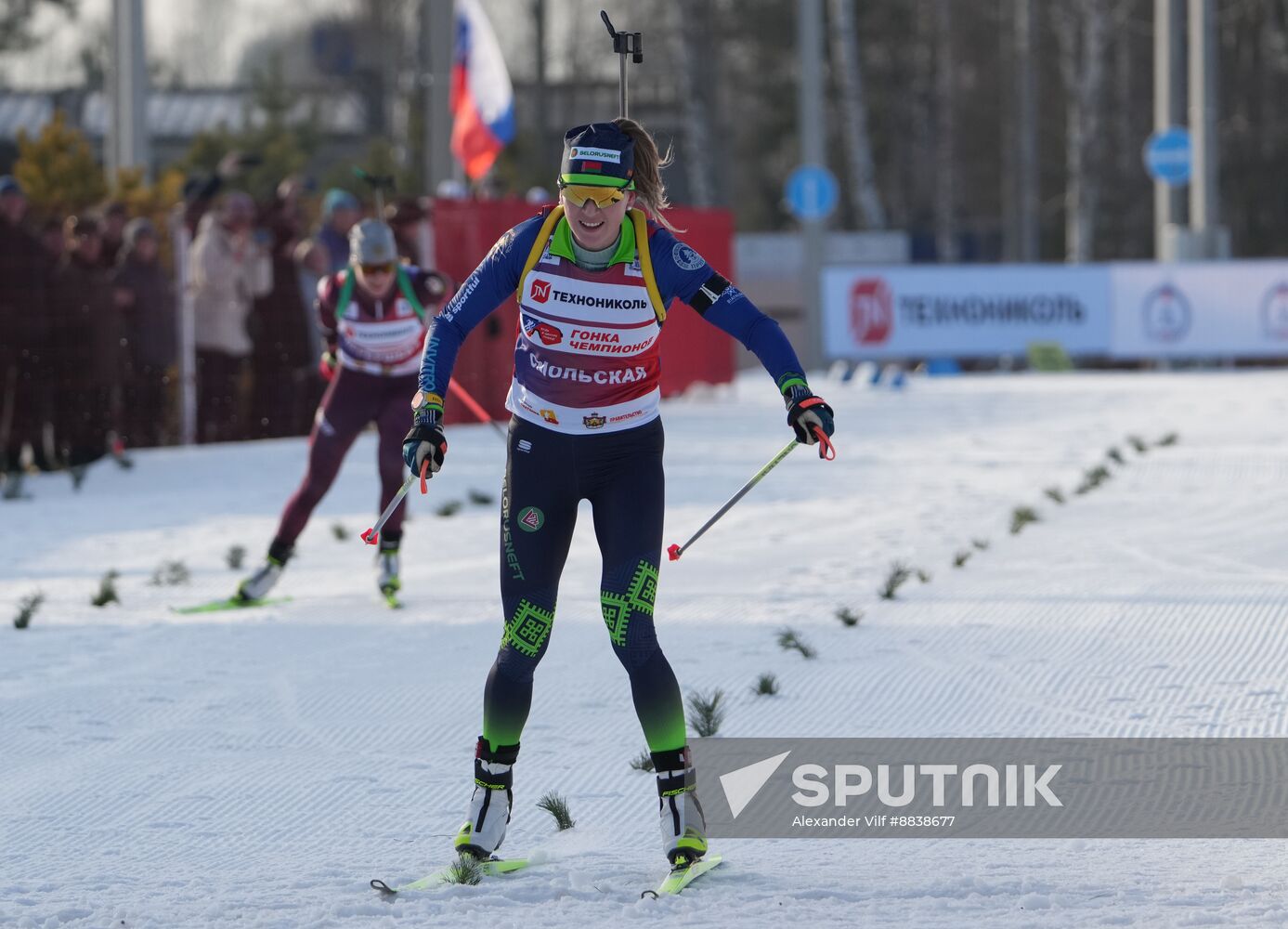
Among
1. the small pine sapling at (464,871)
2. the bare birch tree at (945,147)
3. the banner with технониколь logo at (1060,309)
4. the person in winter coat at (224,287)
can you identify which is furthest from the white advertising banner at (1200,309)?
the small pine sapling at (464,871)

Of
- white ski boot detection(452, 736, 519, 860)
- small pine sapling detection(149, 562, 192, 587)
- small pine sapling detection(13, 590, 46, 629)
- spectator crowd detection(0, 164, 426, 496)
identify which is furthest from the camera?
spectator crowd detection(0, 164, 426, 496)

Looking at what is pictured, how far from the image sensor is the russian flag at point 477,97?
20.5 m

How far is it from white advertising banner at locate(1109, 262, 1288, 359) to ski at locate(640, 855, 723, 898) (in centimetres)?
2136

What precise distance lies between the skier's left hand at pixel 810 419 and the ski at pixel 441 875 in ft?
4.19

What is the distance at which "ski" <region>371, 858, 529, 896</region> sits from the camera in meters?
5.12

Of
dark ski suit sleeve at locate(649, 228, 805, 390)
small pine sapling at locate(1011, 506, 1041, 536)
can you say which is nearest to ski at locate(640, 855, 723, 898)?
dark ski suit sleeve at locate(649, 228, 805, 390)

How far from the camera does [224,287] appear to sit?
52.9ft

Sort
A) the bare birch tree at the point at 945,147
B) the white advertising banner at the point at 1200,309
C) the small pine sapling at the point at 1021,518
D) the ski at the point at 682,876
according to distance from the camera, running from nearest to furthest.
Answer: the ski at the point at 682,876 → the small pine sapling at the point at 1021,518 → the white advertising banner at the point at 1200,309 → the bare birch tree at the point at 945,147

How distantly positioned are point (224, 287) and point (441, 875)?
37.5 ft

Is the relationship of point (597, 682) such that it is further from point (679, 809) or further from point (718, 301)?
point (718, 301)

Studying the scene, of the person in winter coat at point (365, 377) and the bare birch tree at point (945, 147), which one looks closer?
the person in winter coat at point (365, 377)

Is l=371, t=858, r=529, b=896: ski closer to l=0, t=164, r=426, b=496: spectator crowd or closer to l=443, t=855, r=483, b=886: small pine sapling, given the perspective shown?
l=443, t=855, r=483, b=886: small pine sapling

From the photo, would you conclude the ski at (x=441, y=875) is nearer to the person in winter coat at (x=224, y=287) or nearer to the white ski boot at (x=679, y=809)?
the white ski boot at (x=679, y=809)

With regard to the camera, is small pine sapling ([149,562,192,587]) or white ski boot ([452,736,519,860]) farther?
small pine sapling ([149,562,192,587])
